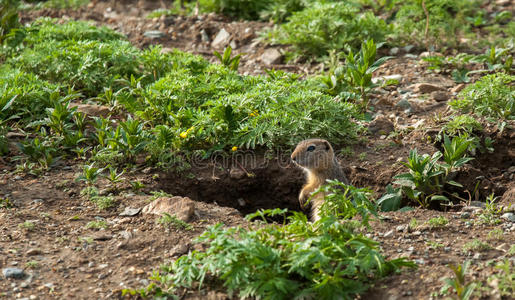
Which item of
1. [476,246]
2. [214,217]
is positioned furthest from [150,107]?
[476,246]

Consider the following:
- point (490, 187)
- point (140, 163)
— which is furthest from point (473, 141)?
point (140, 163)

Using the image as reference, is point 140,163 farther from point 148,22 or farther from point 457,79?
point 148,22

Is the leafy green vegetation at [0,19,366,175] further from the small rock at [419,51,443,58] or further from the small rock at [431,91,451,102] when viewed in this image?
the small rock at [419,51,443,58]

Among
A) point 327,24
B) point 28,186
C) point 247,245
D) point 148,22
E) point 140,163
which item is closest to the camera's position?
point 247,245

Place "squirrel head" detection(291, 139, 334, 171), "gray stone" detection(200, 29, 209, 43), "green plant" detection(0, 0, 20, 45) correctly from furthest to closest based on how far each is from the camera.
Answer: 1. "gray stone" detection(200, 29, 209, 43)
2. "green plant" detection(0, 0, 20, 45)
3. "squirrel head" detection(291, 139, 334, 171)

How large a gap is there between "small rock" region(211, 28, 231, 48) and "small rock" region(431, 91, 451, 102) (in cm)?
359

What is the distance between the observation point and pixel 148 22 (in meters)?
10.2

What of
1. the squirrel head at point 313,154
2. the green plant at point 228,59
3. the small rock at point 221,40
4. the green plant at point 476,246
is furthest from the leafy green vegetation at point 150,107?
the green plant at point 476,246

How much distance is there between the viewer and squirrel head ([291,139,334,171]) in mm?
5859

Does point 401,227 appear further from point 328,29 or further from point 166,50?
point 166,50

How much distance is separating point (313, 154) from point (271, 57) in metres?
3.23

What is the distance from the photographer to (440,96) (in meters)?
7.26

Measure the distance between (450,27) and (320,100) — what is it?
3.22 meters

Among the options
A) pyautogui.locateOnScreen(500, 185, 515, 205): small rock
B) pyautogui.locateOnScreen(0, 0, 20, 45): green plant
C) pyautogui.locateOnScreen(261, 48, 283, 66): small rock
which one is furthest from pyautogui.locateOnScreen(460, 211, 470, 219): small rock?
pyautogui.locateOnScreen(0, 0, 20, 45): green plant
